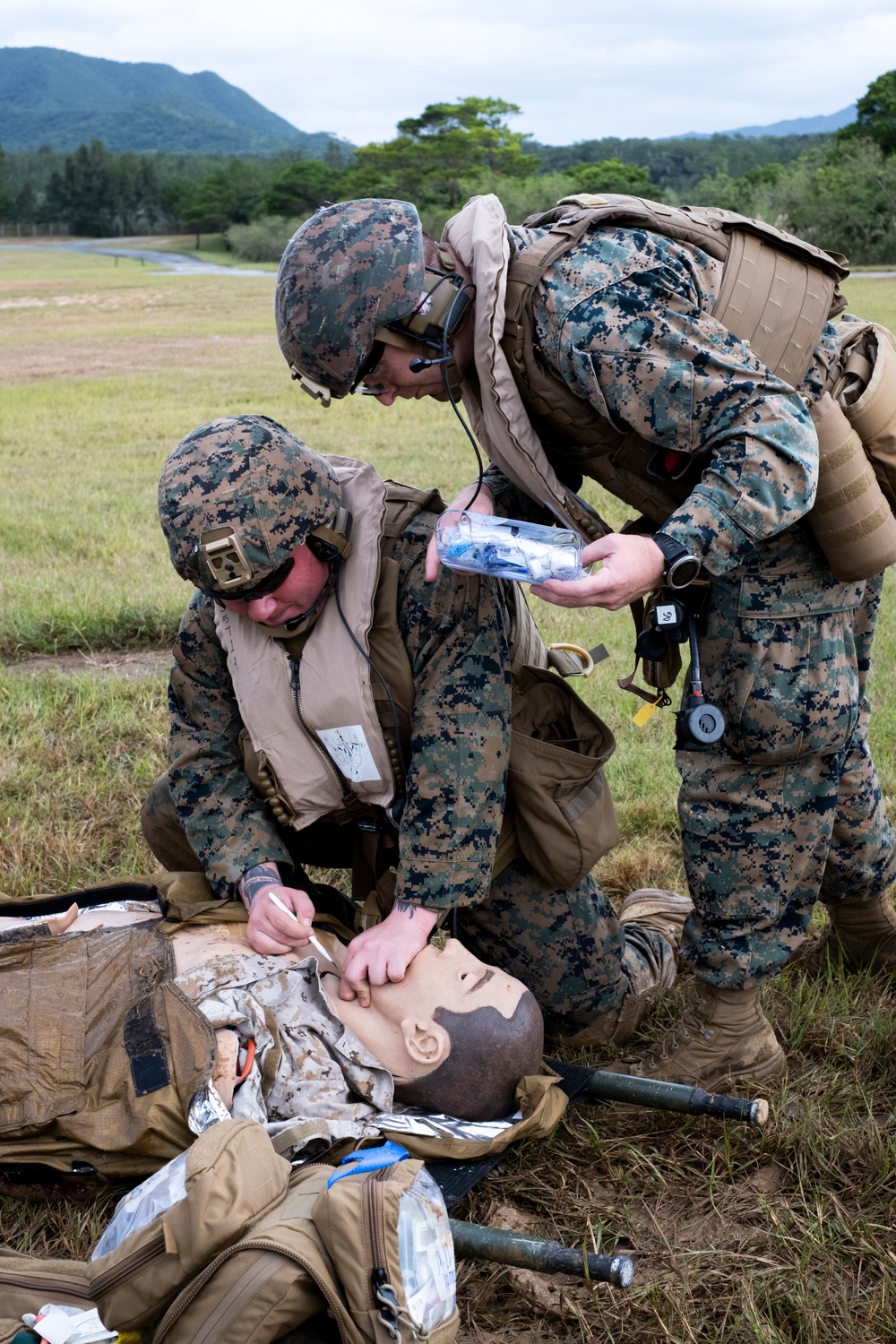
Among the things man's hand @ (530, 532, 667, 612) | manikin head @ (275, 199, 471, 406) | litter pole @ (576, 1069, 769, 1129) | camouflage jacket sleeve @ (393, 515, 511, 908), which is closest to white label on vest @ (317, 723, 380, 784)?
camouflage jacket sleeve @ (393, 515, 511, 908)

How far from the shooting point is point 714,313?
9.60 feet

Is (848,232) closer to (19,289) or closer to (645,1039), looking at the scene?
(19,289)

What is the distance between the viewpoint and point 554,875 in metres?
3.45

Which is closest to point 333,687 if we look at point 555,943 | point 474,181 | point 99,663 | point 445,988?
point 445,988

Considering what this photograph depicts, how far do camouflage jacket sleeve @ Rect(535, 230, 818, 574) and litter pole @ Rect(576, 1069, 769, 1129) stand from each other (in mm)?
1287

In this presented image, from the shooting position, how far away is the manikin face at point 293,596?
3109 mm

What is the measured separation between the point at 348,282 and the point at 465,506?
611mm

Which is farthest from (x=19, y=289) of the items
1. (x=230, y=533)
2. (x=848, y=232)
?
(x=230, y=533)

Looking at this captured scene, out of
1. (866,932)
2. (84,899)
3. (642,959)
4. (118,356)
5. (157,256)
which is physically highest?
(157,256)

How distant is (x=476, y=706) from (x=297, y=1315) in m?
1.44

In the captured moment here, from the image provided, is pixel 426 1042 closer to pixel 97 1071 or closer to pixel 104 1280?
pixel 97 1071

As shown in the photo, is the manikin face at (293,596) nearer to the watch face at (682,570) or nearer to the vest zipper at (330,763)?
the vest zipper at (330,763)

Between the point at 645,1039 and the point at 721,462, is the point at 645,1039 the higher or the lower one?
the lower one

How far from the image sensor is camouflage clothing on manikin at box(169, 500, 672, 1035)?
3.16m
